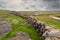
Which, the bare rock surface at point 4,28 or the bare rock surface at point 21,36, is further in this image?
the bare rock surface at point 4,28

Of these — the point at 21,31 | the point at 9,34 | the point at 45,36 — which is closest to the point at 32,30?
the point at 21,31

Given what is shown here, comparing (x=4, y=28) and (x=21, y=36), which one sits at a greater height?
(x=4, y=28)

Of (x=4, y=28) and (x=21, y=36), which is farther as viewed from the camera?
(x=4, y=28)

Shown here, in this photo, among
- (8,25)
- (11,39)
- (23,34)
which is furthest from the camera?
(8,25)

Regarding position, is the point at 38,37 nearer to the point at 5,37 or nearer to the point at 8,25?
the point at 5,37

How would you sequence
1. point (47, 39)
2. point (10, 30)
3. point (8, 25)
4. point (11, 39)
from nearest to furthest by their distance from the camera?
point (47, 39), point (11, 39), point (10, 30), point (8, 25)

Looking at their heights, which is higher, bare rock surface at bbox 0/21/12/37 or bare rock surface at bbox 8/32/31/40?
bare rock surface at bbox 0/21/12/37

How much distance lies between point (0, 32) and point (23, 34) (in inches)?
201

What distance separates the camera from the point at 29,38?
34.1m

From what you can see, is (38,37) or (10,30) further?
(10,30)

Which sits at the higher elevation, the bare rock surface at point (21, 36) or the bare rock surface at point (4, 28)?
the bare rock surface at point (4, 28)

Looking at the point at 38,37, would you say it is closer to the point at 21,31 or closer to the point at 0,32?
the point at 21,31

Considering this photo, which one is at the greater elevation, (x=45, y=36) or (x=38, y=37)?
(x=45, y=36)

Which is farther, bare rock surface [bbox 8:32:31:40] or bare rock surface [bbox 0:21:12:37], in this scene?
bare rock surface [bbox 0:21:12:37]
